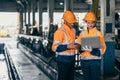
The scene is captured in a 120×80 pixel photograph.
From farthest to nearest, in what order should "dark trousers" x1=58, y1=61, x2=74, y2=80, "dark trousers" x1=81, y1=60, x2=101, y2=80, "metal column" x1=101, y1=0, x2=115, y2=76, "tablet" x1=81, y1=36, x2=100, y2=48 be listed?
"metal column" x1=101, y1=0, x2=115, y2=76
"dark trousers" x1=58, y1=61, x2=74, y2=80
"dark trousers" x1=81, y1=60, x2=101, y2=80
"tablet" x1=81, y1=36, x2=100, y2=48

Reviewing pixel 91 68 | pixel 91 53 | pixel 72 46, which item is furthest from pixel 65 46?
pixel 91 68

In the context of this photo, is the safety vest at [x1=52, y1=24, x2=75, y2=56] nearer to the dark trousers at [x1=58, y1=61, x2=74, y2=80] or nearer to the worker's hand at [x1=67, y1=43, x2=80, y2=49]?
the worker's hand at [x1=67, y1=43, x2=80, y2=49]

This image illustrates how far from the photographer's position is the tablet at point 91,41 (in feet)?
16.9

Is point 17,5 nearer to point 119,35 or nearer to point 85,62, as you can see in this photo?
point 119,35

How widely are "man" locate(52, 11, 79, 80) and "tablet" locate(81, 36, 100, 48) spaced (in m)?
0.16

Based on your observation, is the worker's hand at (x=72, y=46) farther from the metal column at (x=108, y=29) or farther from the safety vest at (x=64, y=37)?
the metal column at (x=108, y=29)

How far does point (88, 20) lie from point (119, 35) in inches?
597

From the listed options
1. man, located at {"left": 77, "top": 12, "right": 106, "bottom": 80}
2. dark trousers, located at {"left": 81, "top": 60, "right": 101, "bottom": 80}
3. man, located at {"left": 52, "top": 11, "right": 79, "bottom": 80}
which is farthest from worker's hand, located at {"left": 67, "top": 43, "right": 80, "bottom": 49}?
dark trousers, located at {"left": 81, "top": 60, "right": 101, "bottom": 80}

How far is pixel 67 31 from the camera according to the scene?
540 cm

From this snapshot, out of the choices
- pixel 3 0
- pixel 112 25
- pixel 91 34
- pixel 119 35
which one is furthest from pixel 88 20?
pixel 3 0

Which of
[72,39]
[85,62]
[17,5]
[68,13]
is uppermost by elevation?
[17,5]

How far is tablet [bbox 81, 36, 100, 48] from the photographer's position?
5164 millimetres

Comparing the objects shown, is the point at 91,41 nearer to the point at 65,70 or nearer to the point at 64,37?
the point at 64,37

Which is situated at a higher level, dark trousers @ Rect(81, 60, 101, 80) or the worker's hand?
the worker's hand
